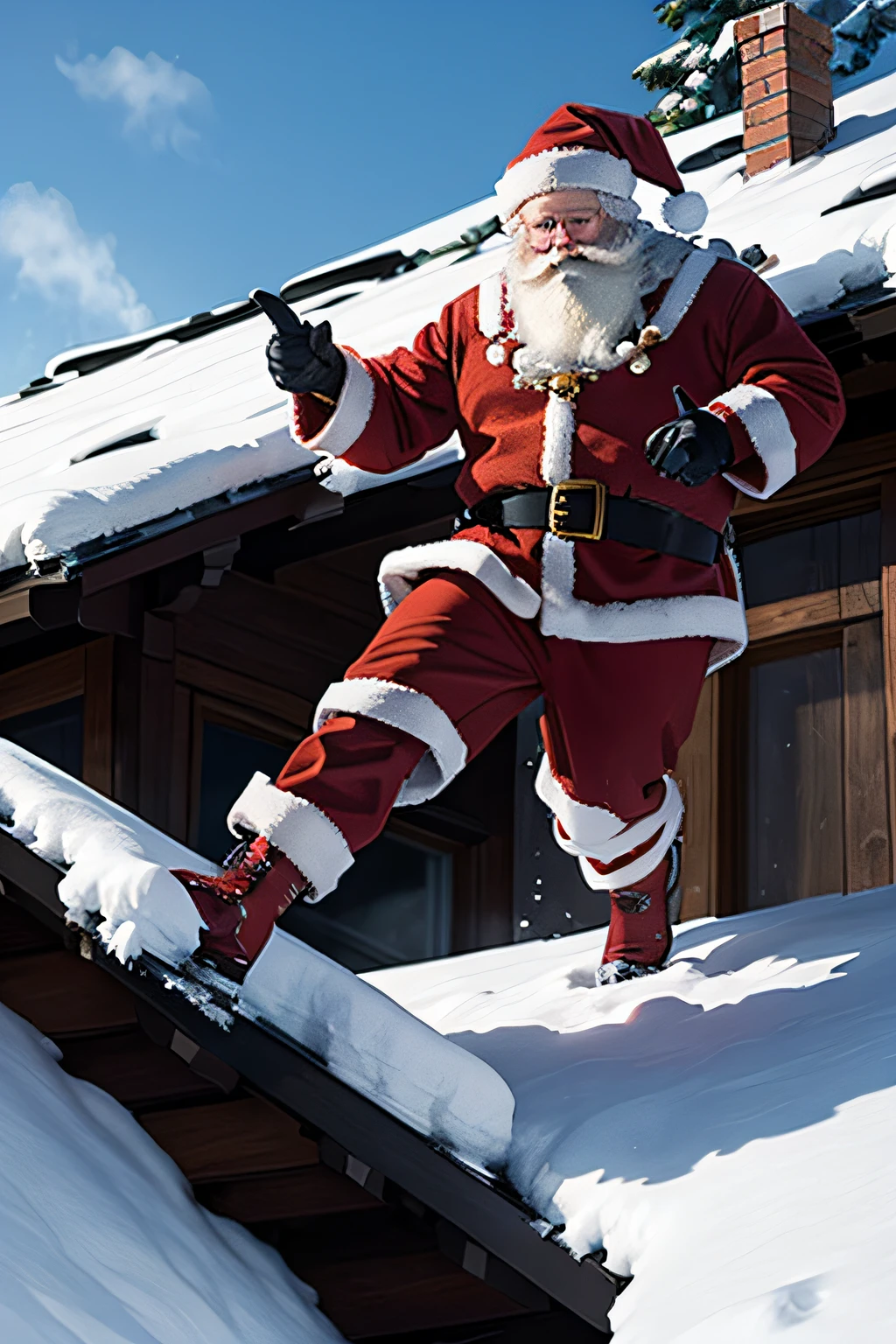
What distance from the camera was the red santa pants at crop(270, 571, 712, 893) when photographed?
3154mm

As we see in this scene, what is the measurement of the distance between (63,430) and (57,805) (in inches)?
144

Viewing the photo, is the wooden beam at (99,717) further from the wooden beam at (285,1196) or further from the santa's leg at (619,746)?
the wooden beam at (285,1196)

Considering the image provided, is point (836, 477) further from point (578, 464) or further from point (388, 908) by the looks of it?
point (388, 908)

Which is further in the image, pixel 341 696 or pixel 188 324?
pixel 188 324

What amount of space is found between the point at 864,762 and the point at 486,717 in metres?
2.12

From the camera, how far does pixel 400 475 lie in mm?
5102

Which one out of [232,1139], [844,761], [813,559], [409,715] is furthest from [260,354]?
[232,1139]

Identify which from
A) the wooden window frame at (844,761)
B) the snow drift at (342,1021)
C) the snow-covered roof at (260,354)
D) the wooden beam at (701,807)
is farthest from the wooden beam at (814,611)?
the snow drift at (342,1021)

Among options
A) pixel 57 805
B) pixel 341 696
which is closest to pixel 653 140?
pixel 341 696

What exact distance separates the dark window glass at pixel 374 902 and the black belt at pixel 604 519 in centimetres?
263

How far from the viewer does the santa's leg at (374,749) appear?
3.06 metres

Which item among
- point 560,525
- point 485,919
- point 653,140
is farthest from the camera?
point 485,919

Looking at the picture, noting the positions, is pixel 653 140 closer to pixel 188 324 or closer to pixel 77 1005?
pixel 77 1005

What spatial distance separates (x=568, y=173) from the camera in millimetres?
3521
